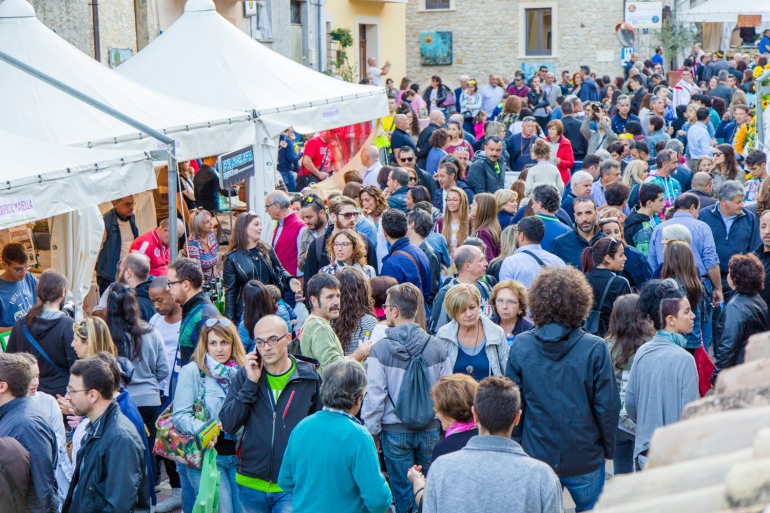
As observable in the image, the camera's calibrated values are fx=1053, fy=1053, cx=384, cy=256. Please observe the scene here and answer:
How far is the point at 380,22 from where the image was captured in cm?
3127

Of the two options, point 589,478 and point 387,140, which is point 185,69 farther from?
point 589,478

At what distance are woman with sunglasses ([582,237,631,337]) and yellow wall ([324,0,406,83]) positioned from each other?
21.6m

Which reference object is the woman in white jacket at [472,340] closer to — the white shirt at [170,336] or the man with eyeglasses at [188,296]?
the man with eyeglasses at [188,296]

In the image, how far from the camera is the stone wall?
14.8 metres

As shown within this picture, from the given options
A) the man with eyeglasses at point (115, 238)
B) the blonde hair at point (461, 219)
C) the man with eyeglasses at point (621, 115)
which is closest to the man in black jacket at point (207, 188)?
the man with eyeglasses at point (115, 238)

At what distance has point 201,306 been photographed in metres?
6.49

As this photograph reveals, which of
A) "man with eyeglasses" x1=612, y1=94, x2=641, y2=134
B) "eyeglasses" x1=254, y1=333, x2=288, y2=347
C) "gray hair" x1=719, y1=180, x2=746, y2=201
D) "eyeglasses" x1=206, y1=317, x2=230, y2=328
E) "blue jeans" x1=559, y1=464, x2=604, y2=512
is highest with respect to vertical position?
"man with eyeglasses" x1=612, y1=94, x2=641, y2=134

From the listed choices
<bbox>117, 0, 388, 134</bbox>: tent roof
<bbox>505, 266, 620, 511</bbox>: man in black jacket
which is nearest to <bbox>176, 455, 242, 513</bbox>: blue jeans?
<bbox>505, 266, 620, 511</bbox>: man in black jacket

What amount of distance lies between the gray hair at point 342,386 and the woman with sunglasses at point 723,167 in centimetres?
719

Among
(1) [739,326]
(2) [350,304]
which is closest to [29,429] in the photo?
(2) [350,304]

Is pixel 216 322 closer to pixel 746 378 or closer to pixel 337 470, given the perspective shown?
pixel 337 470

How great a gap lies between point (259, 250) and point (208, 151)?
2.59m

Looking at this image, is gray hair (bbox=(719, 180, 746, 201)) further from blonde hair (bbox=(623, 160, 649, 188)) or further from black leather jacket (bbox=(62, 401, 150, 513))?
black leather jacket (bbox=(62, 401, 150, 513))

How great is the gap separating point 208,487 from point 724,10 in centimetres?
2350
